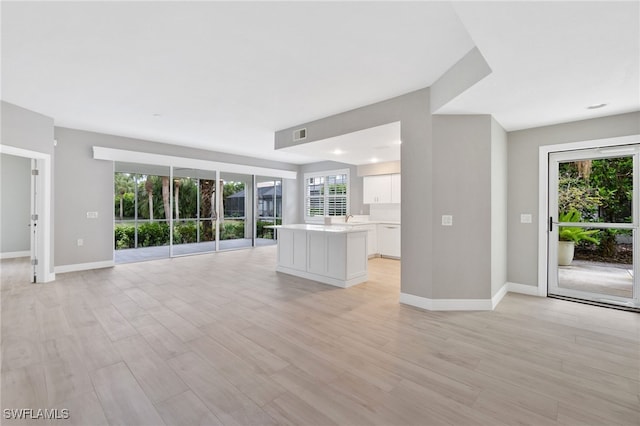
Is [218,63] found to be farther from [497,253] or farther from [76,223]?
[76,223]

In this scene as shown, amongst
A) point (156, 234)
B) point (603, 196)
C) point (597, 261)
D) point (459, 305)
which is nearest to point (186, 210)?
point (156, 234)

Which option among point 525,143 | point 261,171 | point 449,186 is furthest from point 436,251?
point 261,171

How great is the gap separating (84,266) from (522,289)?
7871 mm

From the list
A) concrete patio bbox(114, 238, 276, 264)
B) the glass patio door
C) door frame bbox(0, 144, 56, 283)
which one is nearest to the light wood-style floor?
the glass patio door

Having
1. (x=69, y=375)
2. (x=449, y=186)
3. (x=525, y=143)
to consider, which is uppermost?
(x=525, y=143)

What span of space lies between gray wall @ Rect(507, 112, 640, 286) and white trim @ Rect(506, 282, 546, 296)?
48 mm

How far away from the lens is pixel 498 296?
3916mm

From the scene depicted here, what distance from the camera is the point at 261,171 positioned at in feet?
29.0

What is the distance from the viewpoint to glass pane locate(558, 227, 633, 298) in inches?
158

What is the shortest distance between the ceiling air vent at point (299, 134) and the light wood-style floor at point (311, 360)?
2.80 metres

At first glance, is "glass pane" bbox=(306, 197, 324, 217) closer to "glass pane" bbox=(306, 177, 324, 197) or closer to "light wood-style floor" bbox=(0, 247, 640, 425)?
"glass pane" bbox=(306, 177, 324, 197)

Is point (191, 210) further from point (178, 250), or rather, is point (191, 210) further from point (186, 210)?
point (178, 250)

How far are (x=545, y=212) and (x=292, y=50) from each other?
412 cm

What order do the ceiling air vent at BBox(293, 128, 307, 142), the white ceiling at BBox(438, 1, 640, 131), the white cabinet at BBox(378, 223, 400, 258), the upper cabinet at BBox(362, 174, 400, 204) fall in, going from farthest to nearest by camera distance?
the upper cabinet at BBox(362, 174, 400, 204) → the white cabinet at BBox(378, 223, 400, 258) → the ceiling air vent at BBox(293, 128, 307, 142) → the white ceiling at BBox(438, 1, 640, 131)
